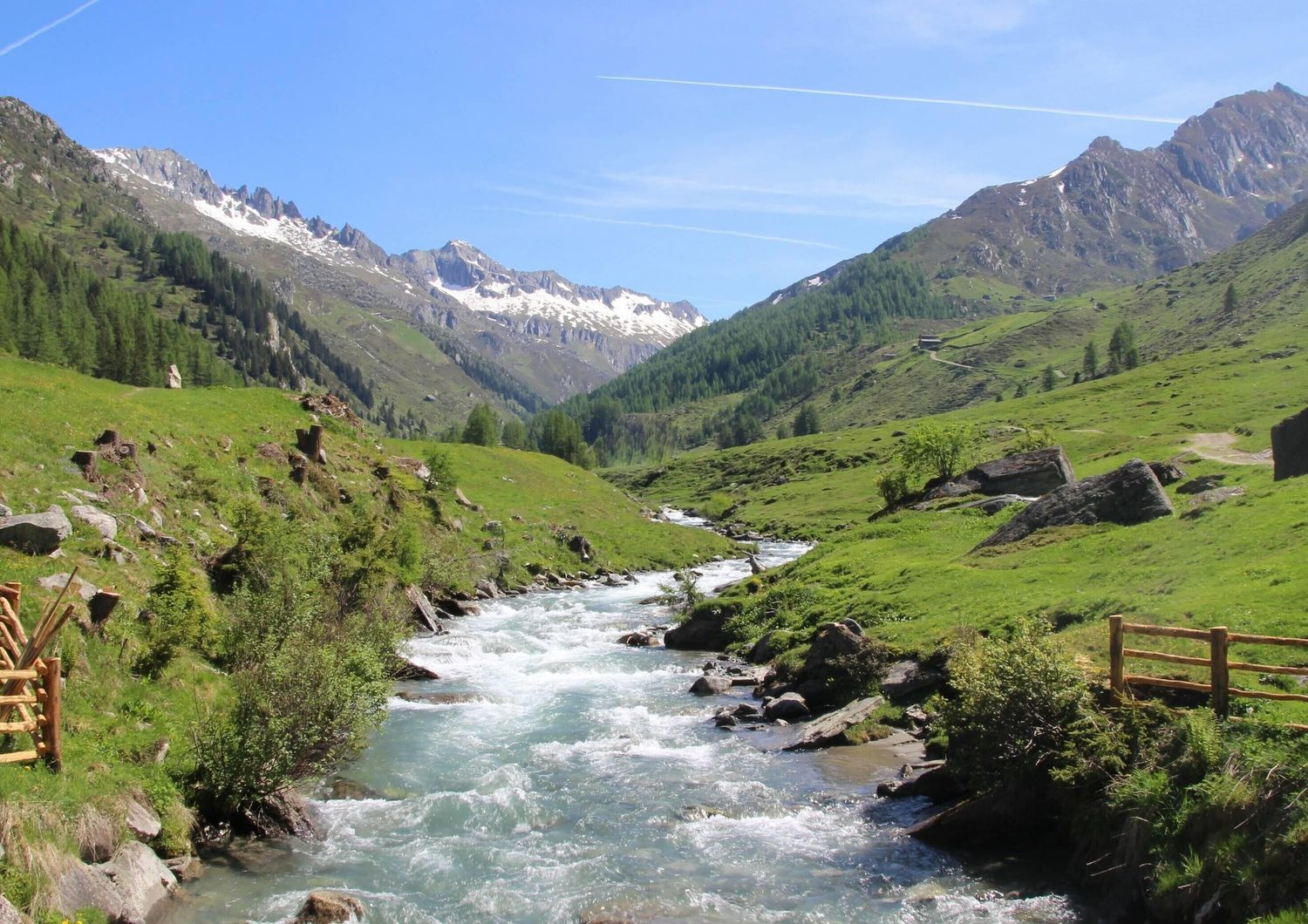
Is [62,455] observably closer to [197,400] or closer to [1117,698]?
[197,400]

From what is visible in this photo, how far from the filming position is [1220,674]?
18156mm

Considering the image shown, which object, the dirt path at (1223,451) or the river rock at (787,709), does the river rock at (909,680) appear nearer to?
the river rock at (787,709)

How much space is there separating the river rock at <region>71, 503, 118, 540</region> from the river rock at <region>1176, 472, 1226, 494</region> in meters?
51.8

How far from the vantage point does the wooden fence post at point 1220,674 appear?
59.5ft

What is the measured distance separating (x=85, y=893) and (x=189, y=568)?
16952 millimetres

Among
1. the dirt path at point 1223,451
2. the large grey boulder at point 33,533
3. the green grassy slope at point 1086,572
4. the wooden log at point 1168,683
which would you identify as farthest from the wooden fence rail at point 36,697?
the dirt path at point 1223,451

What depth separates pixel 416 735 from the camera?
97.6 ft

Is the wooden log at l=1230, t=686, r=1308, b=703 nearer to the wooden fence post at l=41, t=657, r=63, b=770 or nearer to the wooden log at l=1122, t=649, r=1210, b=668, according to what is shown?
the wooden log at l=1122, t=649, r=1210, b=668

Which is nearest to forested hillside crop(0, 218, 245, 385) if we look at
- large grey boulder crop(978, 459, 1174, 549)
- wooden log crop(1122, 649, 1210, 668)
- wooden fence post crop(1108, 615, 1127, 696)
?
large grey boulder crop(978, 459, 1174, 549)

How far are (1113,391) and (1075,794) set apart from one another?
172 metres

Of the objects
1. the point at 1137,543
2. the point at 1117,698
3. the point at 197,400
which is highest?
the point at 197,400

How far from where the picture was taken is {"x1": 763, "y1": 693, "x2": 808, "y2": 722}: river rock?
32.0 m

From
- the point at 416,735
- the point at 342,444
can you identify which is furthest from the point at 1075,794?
the point at 342,444

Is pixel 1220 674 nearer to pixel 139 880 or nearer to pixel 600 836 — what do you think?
pixel 600 836
